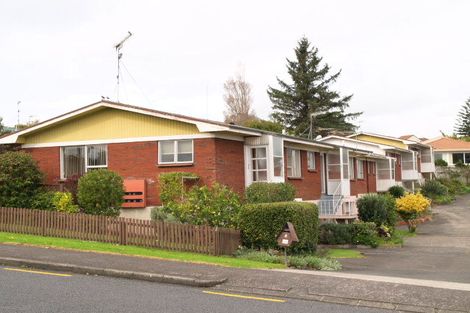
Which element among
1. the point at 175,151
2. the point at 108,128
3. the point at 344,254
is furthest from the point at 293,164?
the point at 108,128

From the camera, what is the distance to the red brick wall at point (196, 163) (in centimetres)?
1955

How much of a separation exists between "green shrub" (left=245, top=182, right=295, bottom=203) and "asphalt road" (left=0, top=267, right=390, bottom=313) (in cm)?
900

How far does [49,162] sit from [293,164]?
10555 mm

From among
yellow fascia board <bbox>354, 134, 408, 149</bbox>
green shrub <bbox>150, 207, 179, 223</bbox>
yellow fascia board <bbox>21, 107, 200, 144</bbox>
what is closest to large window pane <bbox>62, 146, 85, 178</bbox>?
yellow fascia board <bbox>21, 107, 200, 144</bbox>

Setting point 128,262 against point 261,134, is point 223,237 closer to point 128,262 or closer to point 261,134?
point 128,262

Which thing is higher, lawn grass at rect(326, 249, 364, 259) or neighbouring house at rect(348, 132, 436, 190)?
neighbouring house at rect(348, 132, 436, 190)

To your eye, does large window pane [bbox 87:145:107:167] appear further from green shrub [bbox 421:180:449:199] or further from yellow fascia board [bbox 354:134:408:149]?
green shrub [bbox 421:180:449:199]

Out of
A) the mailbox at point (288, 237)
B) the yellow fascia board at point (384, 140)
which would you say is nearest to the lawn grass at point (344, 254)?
the mailbox at point (288, 237)

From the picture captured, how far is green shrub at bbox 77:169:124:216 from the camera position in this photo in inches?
684

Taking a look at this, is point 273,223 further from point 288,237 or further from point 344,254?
point 344,254

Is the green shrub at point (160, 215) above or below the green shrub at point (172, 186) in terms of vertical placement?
below

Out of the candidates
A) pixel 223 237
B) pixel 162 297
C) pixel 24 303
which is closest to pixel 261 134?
pixel 223 237

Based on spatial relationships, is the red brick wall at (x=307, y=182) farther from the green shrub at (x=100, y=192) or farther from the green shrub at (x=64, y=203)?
the green shrub at (x=64, y=203)

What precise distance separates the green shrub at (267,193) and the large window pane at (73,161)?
Result: 7.20m
